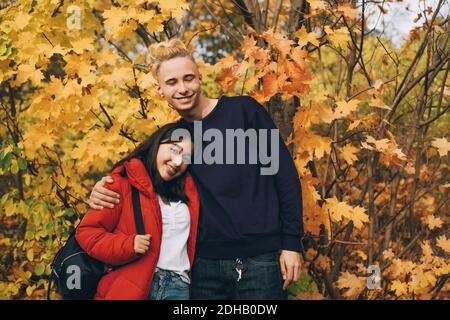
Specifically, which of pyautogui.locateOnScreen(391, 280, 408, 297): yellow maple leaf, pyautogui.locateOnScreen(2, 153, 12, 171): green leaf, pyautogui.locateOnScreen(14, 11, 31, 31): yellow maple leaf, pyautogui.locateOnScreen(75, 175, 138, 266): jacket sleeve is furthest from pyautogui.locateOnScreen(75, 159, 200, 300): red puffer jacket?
pyautogui.locateOnScreen(391, 280, 408, 297): yellow maple leaf

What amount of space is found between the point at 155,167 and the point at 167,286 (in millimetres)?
549

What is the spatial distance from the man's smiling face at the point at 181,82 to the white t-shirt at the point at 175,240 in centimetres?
49

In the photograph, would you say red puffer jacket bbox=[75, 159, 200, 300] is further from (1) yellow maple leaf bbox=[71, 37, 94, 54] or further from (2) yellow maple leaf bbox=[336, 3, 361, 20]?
(2) yellow maple leaf bbox=[336, 3, 361, 20]

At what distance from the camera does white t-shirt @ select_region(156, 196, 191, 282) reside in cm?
238

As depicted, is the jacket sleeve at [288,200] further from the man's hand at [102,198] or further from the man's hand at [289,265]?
the man's hand at [102,198]

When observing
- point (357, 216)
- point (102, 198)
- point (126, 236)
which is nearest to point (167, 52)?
point (102, 198)

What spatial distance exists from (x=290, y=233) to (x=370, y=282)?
137 cm

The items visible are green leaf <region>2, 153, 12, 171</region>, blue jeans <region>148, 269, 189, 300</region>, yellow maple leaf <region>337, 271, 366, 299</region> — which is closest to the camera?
blue jeans <region>148, 269, 189, 300</region>

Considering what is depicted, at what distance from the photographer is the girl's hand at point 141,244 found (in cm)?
227

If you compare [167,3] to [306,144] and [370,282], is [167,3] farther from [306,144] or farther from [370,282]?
[370,282]

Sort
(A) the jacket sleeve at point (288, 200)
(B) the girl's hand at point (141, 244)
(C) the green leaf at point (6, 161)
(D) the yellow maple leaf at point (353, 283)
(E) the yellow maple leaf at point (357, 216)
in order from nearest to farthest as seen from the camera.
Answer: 1. (B) the girl's hand at point (141, 244)
2. (A) the jacket sleeve at point (288, 200)
3. (E) the yellow maple leaf at point (357, 216)
4. (C) the green leaf at point (6, 161)
5. (D) the yellow maple leaf at point (353, 283)

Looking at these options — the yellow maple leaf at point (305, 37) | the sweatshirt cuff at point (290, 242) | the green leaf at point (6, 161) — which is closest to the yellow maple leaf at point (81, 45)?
the green leaf at point (6, 161)

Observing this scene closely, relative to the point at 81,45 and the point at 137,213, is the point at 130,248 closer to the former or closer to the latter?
the point at 137,213
